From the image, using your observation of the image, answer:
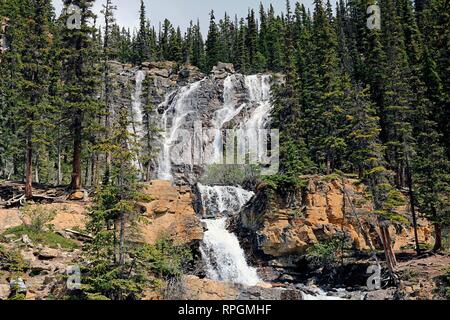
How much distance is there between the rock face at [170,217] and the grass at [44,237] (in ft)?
15.2

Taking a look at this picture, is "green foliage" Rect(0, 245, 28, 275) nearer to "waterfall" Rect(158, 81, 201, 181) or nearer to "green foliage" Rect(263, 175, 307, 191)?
Answer: "green foliage" Rect(263, 175, 307, 191)

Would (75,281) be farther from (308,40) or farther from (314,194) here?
(308,40)

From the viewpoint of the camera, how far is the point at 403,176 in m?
39.6

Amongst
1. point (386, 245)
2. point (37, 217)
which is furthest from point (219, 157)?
point (37, 217)

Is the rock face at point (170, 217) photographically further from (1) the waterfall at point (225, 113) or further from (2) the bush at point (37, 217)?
(1) the waterfall at point (225, 113)

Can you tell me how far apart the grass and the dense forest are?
407 cm

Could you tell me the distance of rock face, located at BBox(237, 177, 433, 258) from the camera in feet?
93.4

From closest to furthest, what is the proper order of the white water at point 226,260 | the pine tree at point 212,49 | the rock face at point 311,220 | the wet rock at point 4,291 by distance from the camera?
the wet rock at point 4,291, the white water at point 226,260, the rock face at point 311,220, the pine tree at point 212,49

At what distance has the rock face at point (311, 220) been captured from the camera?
28469 millimetres

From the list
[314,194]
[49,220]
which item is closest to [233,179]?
[314,194]

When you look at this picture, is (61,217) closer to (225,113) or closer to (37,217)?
(37,217)

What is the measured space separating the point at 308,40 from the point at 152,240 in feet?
139

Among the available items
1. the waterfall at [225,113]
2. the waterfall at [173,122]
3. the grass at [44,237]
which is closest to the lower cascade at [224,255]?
the grass at [44,237]

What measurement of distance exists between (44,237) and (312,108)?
27857 mm
